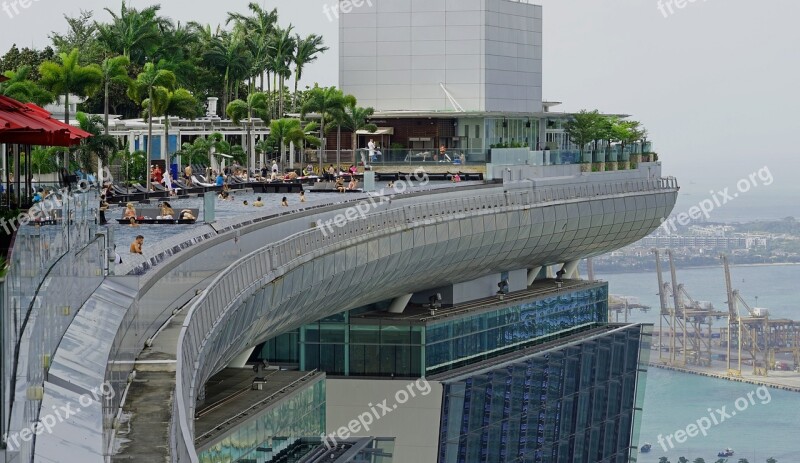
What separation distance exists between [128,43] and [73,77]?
3715 cm

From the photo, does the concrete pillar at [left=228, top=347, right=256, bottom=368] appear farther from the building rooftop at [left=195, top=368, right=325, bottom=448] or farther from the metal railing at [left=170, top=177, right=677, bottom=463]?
the metal railing at [left=170, top=177, right=677, bottom=463]

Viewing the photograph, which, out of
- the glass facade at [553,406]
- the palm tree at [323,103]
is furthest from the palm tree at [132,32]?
the glass facade at [553,406]

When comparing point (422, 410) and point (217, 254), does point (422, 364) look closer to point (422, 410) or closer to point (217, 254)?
point (422, 410)

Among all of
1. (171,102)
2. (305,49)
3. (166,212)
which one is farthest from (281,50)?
(166,212)

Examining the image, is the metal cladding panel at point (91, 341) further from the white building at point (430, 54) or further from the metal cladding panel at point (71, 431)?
the white building at point (430, 54)

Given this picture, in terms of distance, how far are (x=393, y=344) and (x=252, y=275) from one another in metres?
25.9

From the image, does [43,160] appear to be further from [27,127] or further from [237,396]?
[27,127]

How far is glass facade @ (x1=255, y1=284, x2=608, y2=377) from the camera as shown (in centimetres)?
5125

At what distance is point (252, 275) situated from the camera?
1135 inches

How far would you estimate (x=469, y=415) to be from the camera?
56.8 meters

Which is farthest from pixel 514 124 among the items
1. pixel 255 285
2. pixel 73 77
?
pixel 255 285

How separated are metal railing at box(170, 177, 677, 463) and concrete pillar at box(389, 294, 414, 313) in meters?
3.65

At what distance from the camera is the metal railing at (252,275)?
15422mm

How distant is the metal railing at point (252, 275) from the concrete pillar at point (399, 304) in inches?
144
